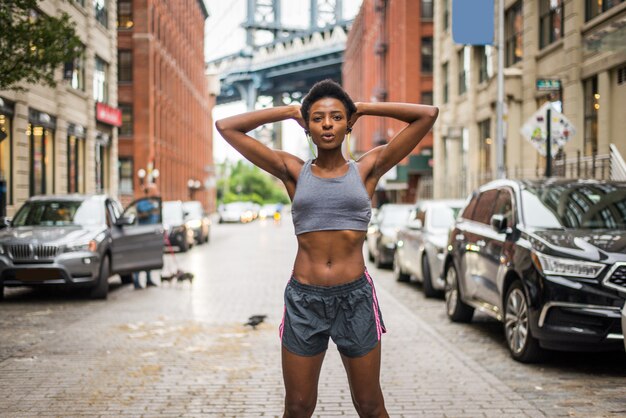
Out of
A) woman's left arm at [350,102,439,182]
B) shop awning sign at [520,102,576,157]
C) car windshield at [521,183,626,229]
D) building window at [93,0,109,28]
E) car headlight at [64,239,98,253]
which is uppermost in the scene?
building window at [93,0,109,28]

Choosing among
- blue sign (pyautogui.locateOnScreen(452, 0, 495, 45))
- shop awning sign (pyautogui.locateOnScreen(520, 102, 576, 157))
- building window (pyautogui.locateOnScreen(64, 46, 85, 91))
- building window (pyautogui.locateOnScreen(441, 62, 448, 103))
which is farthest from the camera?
building window (pyautogui.locateOnScreen(441, 62, 448, 103))

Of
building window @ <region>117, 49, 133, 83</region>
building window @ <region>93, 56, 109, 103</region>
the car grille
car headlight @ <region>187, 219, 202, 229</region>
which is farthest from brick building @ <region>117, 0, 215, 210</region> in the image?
the car grille

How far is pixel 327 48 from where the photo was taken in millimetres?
119625

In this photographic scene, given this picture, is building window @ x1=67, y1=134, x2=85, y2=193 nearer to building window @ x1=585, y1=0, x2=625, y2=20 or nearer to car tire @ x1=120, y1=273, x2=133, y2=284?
car tire @ x1=120, y1=273, x2=133, y2=284

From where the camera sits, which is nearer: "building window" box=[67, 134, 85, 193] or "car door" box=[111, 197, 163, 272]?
"car door" box=[111, 197, 163, 272]

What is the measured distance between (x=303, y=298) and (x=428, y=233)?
10.5 metres

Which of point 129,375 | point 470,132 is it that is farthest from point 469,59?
point 129,375

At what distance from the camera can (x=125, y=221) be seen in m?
14.5

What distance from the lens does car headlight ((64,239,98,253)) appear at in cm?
1314

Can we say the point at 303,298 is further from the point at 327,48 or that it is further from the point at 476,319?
the point at 327,48

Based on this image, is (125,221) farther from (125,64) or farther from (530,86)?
(125,64)

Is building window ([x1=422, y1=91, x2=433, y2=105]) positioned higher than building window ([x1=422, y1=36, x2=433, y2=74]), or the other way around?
building window ([x1=422, y1=36, x2=433, y2=74])

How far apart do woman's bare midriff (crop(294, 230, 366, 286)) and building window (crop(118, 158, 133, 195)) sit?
2062 inches

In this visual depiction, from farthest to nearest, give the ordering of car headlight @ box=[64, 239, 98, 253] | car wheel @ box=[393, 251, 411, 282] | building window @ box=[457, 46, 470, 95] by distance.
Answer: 1. building window @ box=[457, 46, 470, 95]
2. car wheel @ box=[393, 251, 411, 282]
3. car headlight @ box=[64, 239, 98, 253]
